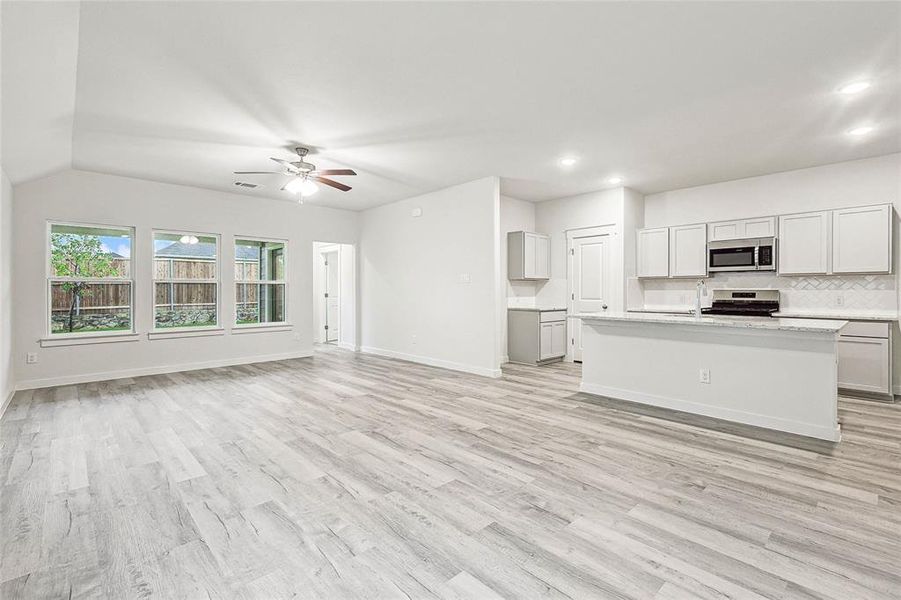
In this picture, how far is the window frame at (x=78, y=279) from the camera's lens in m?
5.21

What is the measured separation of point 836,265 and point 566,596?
18.1 feet

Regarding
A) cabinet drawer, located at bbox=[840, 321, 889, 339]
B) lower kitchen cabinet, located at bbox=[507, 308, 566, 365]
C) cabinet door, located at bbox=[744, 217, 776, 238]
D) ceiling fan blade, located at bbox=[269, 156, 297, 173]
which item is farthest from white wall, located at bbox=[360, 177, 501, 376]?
→ cabinet drawer, located at bbox=[840, 321, 889, 339]

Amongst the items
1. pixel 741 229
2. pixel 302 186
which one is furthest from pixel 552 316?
pixel 302 186

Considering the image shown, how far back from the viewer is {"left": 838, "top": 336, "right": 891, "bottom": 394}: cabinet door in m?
4.62

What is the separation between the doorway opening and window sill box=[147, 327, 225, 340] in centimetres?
255

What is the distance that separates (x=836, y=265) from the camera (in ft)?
16.4

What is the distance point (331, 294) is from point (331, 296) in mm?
46

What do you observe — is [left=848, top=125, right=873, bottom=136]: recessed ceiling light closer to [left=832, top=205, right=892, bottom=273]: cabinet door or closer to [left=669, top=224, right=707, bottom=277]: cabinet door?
[left=832, top=205, right=892, bottom=273]: cabinet door

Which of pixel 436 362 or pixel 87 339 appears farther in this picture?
pixel 436 362

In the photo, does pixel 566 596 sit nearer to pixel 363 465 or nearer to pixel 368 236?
pixel 363 465

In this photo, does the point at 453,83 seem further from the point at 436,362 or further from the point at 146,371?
the point at 146,371

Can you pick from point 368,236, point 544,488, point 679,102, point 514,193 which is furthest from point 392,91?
point 368,236

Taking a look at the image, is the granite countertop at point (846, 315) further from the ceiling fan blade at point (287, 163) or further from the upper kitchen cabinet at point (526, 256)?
the ceiling fan blade at point (287, 163)

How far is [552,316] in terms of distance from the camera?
267 inches
